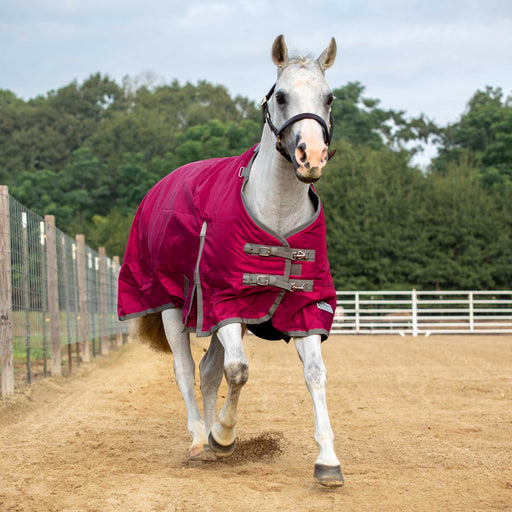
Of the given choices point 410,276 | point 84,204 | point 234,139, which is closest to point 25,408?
point 410,276

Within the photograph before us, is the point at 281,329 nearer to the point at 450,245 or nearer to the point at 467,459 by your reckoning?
the point at 467,459

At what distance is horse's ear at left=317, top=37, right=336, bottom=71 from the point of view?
4.65m

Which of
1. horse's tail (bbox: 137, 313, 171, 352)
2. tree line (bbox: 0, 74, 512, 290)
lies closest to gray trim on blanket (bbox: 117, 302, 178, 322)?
horse's tail (bbox: 137, 313, 171, 352)

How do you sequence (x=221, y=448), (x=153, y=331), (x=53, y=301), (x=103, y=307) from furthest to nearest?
(x=103, y=307) → (x=53, y=301) → (x=153, y=331) → (x=221, y=448)

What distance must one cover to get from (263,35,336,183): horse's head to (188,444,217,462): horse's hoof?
2.08m

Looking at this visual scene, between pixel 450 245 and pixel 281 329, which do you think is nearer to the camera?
pixel 281 329

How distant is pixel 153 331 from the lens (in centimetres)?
649

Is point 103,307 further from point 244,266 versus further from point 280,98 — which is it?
point 280,98

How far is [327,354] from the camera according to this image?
16.2 meters

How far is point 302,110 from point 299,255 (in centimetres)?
88

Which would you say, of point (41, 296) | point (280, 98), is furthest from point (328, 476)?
point (41, 296)

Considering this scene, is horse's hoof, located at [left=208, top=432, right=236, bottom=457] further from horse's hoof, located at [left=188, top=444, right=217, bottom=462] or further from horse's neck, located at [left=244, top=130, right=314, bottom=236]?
horse's neck, located at [left=244, top=130, right=314, bottom=236]

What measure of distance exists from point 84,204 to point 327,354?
3881 cm

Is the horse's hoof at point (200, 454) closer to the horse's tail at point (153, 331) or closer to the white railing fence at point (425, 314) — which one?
the horse's tail at point (153, 331)
